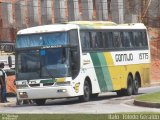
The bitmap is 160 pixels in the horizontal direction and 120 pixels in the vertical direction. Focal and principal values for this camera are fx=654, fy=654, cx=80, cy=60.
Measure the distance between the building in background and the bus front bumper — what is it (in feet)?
72.8

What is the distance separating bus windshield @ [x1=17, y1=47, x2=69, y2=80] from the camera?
2603 centimetres

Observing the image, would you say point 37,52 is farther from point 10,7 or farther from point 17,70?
point 10,7

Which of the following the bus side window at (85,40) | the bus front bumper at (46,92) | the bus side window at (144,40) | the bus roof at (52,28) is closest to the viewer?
the bus front bumper at (46,92)

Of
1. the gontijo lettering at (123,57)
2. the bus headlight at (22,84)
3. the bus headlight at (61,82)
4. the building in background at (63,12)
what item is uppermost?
the building in background at (63,12)

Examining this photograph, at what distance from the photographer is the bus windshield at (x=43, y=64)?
26.0 m

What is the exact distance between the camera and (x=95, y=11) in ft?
182

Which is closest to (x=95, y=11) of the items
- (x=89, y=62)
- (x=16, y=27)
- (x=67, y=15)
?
(x=67, y=15)

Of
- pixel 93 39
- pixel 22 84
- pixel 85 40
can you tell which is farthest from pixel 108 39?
pixel 22 84

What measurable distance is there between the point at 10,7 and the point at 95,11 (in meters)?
8.34

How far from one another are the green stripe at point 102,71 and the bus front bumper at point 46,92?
8.65 ft

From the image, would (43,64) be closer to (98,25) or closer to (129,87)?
(98,25)

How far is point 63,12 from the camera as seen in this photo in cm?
5284

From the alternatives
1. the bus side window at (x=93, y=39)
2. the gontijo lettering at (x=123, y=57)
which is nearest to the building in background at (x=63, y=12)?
the gontijo lettering at (x=123, y=57)

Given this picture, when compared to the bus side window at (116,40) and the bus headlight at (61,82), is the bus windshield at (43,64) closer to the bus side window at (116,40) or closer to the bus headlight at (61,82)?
the bus headlight at (61,82)
